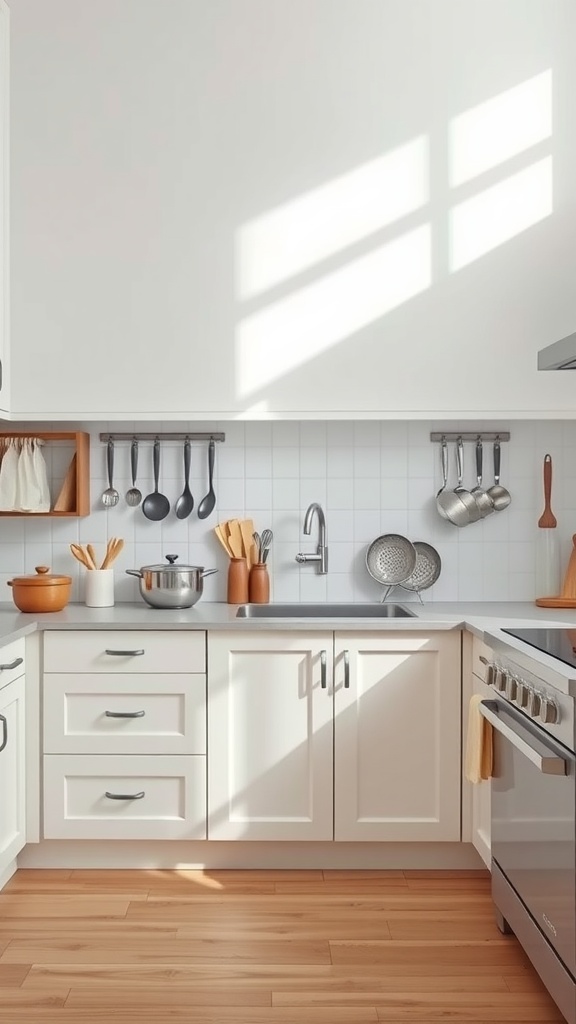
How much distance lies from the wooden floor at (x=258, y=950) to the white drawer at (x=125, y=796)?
157mm

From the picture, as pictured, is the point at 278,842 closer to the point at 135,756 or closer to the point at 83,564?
the point at 135,756

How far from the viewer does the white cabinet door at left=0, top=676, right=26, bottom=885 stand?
286cm

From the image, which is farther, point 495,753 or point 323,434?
point 323,434

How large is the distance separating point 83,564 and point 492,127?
207cm

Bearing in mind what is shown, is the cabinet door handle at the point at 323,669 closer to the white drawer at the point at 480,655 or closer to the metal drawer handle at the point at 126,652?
the white drawer at the point at 480,655

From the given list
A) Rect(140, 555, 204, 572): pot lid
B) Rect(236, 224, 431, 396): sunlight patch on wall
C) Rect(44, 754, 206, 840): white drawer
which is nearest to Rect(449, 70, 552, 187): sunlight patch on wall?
Rect(236, 224, 431, 396): sunlight patch on wall

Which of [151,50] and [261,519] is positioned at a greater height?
[151,50]

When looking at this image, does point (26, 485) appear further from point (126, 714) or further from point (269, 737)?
point (269, 737)

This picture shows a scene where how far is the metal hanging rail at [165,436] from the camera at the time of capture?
144 inches

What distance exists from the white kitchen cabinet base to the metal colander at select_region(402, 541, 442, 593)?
0.92 meters

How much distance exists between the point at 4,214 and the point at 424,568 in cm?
193

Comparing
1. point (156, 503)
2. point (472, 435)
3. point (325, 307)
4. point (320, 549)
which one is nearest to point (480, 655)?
point (320, 549)

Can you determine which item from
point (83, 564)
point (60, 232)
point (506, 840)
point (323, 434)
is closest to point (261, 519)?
point (323, 434)

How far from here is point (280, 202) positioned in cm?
327
